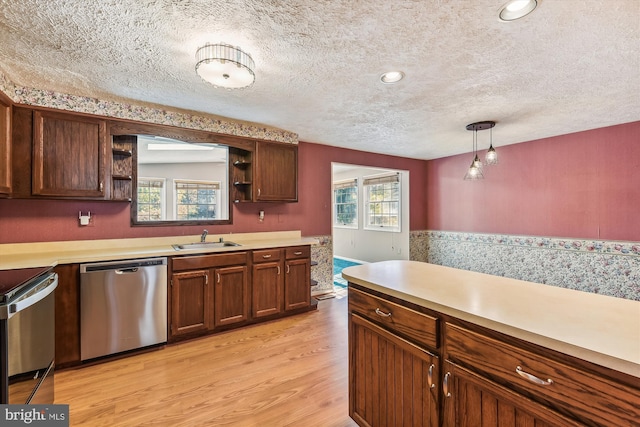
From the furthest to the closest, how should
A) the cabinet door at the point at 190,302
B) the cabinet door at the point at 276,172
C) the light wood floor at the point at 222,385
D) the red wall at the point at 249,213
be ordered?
the cabinet door at the point at 276,172 → the cabinet door at the point at 190,302 → the red wall at the point at 249,213 → the light wood floor at the point at 222,385

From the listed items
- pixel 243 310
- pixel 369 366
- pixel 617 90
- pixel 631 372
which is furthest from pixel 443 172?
pixel 631 372

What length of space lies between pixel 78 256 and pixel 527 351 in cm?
315

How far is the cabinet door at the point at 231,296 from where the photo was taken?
9.71ft

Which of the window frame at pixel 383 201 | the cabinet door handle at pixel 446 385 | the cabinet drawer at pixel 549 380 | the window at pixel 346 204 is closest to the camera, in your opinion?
the cabinet drawer at pixel 549 380

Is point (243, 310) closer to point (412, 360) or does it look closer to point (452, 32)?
point (412, 360)

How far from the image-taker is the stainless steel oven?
1.34 meters

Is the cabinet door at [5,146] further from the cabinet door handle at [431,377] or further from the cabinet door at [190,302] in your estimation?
the cabinet door handle at [431,377]

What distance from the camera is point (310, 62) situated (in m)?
2.05

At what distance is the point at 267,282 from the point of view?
328 cm

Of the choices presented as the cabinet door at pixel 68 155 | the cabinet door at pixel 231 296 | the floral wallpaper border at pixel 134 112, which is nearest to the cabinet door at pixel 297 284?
the cabinet door at pixel 231 296

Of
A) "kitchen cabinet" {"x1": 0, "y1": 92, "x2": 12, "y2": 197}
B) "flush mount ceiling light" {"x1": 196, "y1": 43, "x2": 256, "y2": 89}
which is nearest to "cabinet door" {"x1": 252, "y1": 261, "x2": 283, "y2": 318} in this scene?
"flush mount ceiling light" {"x1": 196, "y1": 43, "x2": 256, "y2": 89}

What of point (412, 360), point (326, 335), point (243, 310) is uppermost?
point (412, 360)

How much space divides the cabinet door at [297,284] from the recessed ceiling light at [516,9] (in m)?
2.89

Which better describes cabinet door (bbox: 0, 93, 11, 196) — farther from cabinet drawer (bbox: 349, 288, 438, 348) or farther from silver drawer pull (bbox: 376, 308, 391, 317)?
silver drawer pull (bbox: 376, 308, 391, 317)
